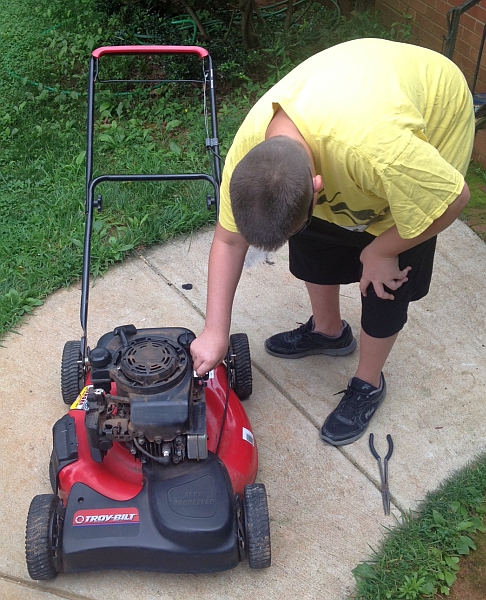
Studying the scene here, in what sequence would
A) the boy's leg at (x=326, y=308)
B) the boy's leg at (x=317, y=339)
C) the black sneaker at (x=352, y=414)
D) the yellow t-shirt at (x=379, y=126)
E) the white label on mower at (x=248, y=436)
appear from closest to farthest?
the yellow t-shirt at (x=379, y=126), the white label on mower at (x=248, y=436), the black sneaker at (x=352, y=414), the boy's leg at (x=326, y=308), the boy's leg at (x=317, y=339)

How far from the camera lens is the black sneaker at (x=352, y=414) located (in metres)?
2.64

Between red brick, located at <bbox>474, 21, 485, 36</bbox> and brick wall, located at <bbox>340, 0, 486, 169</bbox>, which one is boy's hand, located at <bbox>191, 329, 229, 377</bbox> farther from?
red brick, located at <bbox>474, 21, 485, 36</bbox>

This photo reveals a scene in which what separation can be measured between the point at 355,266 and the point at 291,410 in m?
0.64

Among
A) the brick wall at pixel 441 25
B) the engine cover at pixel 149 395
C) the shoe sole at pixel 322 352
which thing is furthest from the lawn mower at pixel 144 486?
the brick wall at pixel 441 25

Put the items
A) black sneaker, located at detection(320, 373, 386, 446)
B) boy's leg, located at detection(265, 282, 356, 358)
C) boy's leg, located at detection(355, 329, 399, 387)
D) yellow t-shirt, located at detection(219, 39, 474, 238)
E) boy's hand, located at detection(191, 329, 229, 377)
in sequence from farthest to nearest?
boy's leg, located at detection(265, 282, 356, 358) → black sneaker, located at detection(320, 373, 386, 446) → boy's leg, located at detection(355, 329, 399, 387) → boy's hand, located at detection(191, 329, 229, 377) → yellow t-shirt, located at detection(219, 39, 474, 238)

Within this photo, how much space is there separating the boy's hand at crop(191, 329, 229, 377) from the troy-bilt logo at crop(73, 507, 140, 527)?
453mm

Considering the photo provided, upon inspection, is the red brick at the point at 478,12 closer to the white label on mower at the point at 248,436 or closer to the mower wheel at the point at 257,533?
the white label on mower at the point at 248,436

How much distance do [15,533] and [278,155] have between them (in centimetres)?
157

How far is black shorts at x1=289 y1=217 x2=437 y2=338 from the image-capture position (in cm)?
224

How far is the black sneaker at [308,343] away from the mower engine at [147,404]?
35.2 inches

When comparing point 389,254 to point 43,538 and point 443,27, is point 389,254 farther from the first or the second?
point 443,27

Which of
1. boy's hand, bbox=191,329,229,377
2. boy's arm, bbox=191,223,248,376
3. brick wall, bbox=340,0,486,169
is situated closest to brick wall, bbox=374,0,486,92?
brick wall, bbox=340,0,486,169

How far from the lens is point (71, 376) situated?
2.66 metres

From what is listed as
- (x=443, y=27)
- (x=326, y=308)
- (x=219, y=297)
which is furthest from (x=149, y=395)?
(x=443, y=27)
